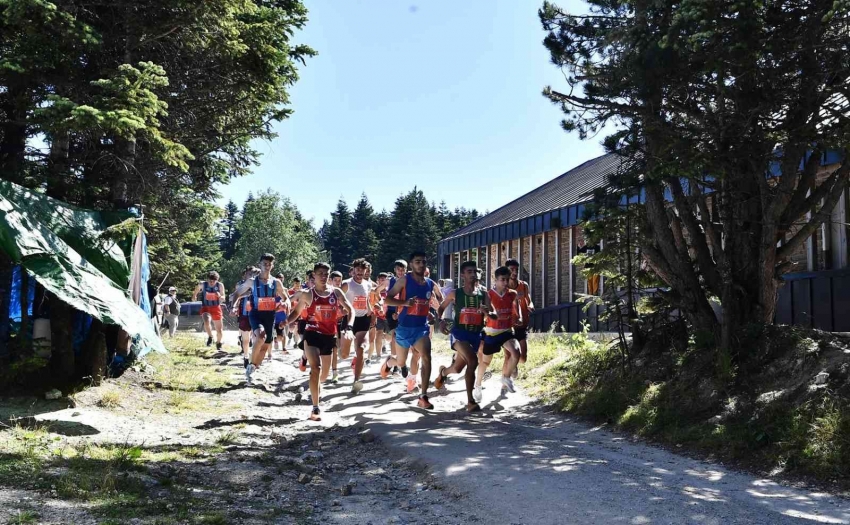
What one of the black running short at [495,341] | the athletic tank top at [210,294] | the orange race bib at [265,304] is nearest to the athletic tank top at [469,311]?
the black running short at [495,341]

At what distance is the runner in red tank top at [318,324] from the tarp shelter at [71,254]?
6.40 feet

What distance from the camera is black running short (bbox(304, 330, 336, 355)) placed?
10.1 m

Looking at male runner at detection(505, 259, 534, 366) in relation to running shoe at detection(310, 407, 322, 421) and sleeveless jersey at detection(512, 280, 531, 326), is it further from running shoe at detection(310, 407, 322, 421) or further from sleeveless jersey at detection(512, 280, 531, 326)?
running shoe at detection(310, 407, 322, 421)

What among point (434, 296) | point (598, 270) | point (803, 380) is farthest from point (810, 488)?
point (434, 296)

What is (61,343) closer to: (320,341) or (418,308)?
(320,341)

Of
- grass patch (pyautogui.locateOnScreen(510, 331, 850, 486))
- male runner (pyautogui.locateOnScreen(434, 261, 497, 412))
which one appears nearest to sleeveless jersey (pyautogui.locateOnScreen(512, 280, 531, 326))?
grass patch (pyautogui.locateOnScreen(510, 331, 850, 486))

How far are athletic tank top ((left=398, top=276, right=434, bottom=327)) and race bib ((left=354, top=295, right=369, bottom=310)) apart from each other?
3109 millimetres

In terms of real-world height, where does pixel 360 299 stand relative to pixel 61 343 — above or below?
above

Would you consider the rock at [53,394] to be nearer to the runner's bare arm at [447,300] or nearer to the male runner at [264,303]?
the male runner at [264,303]

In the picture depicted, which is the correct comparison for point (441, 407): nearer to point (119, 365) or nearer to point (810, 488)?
point (119, 365)

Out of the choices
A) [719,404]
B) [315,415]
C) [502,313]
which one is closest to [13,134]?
[315,415]

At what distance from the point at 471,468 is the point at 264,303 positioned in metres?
8.01

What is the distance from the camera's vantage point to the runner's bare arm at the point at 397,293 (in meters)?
10.5

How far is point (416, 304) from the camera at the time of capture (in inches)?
418
